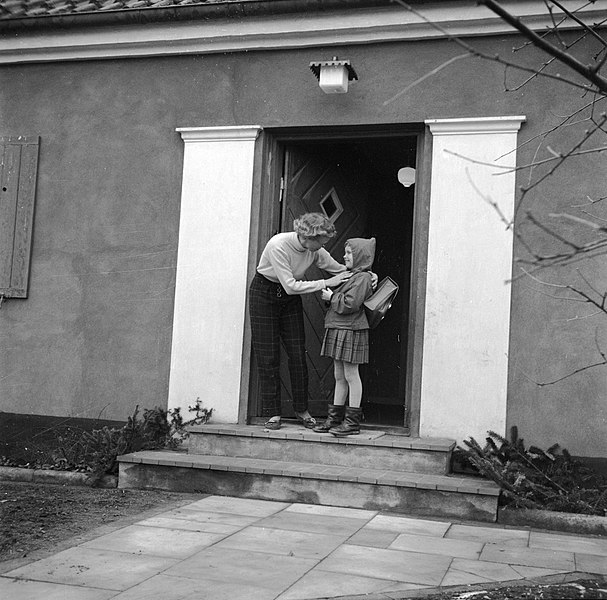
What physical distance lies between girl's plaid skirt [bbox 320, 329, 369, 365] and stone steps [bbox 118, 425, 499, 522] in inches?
25.0

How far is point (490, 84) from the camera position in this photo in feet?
21.4

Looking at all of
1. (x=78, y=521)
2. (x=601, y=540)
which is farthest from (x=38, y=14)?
(x=601, y=540)

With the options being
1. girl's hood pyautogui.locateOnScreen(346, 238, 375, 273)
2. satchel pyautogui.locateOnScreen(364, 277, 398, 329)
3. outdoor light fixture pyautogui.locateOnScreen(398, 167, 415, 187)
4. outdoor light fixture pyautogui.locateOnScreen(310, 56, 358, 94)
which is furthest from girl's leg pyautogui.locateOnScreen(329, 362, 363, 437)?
outdoor light fixture pyautogui.locateOnScreen(398, 167, 415, 187)

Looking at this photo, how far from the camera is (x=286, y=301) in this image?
683cm

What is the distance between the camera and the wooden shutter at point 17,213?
7664 mm

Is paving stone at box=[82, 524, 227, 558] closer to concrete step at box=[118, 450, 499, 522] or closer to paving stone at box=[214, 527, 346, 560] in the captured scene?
paving stone at box=[214, 527, 346, 560]

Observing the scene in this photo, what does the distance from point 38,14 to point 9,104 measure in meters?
0.91

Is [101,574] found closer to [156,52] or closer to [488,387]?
[488,387]

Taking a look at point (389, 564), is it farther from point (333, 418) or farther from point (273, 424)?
point (273, 424)

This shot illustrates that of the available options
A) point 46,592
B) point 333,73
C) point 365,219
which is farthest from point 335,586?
point 365,219

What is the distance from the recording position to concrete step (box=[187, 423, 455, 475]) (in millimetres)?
6141

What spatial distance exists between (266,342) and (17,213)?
288cm

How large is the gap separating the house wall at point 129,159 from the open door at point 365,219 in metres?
0.56

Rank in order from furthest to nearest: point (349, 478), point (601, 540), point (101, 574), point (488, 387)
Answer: point (488, 387), point (349, 478), point (601, 540), point (101, 574)
